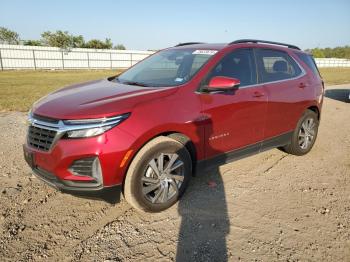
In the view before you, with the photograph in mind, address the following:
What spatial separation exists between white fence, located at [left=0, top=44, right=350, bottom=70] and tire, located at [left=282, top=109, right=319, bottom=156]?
3114 centimetres

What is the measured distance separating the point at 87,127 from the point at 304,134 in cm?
401

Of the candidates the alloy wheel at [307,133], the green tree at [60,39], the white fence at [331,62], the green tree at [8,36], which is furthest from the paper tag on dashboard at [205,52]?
the white fence at [331,62]

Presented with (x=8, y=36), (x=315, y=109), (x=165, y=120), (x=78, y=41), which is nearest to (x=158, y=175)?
(x=165, y=120)

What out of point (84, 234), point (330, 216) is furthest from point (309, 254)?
point (84, 234)

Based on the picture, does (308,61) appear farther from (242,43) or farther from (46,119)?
(46,119)

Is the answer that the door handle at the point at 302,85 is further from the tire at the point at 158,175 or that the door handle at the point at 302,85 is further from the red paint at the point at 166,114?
the tire at the point at 158,175

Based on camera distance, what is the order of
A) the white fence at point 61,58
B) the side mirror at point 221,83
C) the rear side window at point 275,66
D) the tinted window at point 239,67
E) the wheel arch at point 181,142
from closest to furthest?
the wheel arch at point 181,142, the side mirror at point 221,83, the tinted window at point 239,67, the rear side window at point 275,66, the white fence at point 61,58

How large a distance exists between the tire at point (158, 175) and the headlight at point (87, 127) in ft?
1.49

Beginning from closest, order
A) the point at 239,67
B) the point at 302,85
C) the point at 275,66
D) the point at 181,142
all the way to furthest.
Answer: the point at 181,142, the point at 239,67, the point at 275,66, the point at 302,85

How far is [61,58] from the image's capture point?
3453 centimetres

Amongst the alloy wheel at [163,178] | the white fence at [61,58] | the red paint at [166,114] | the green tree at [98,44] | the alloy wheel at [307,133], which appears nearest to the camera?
the red paint at [166,114]

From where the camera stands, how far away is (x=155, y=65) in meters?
4.60

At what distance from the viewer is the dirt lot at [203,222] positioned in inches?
114

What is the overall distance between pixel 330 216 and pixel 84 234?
8.69 feet
